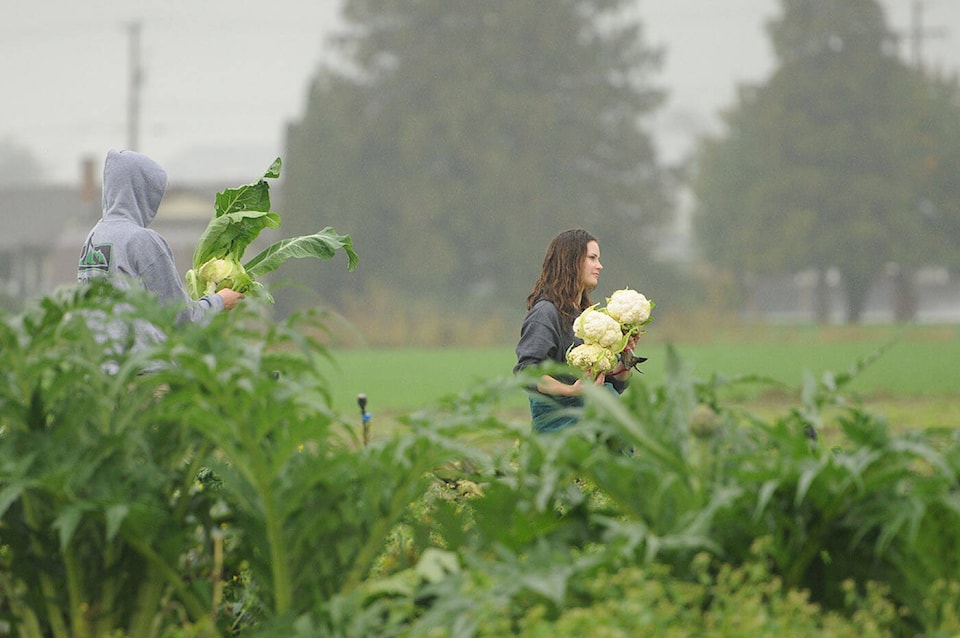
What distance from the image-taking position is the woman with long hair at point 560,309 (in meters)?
6.63

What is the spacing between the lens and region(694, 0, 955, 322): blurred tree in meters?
57.2

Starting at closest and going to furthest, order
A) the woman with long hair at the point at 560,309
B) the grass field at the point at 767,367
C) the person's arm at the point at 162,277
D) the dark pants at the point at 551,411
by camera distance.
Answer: the person's arm at the point at 162,277 < the dark pants at the point at 551,411 < the woman with long hair at the point at 560,309 < the grass field at the point at 767,367

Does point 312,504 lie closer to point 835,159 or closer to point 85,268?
point 85,268

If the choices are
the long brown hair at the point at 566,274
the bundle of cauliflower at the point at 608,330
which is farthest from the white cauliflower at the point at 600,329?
the long brown hair at the point at 566,274

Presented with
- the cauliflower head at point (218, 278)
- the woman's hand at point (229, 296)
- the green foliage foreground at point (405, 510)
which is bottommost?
the green foliage foreground at point (405, 510)

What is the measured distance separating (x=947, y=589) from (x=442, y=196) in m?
50.4

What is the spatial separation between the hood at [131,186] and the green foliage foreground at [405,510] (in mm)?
2326

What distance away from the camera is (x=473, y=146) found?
53.6 meters

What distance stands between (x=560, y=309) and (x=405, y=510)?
3089 millimetres

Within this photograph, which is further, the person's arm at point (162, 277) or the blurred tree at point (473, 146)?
the blurred tree at point (473, 146)

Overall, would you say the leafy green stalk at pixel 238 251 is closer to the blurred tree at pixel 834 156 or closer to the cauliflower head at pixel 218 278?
the cauliflower head at pixel 218 278

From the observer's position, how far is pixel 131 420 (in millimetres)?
3600

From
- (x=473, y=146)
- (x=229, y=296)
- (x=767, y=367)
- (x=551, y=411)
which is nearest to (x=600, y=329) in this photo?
(x=551, y=411)

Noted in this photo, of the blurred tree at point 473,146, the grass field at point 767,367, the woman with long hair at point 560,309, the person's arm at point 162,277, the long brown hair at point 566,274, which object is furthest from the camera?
the blurred tree at point 473,146
